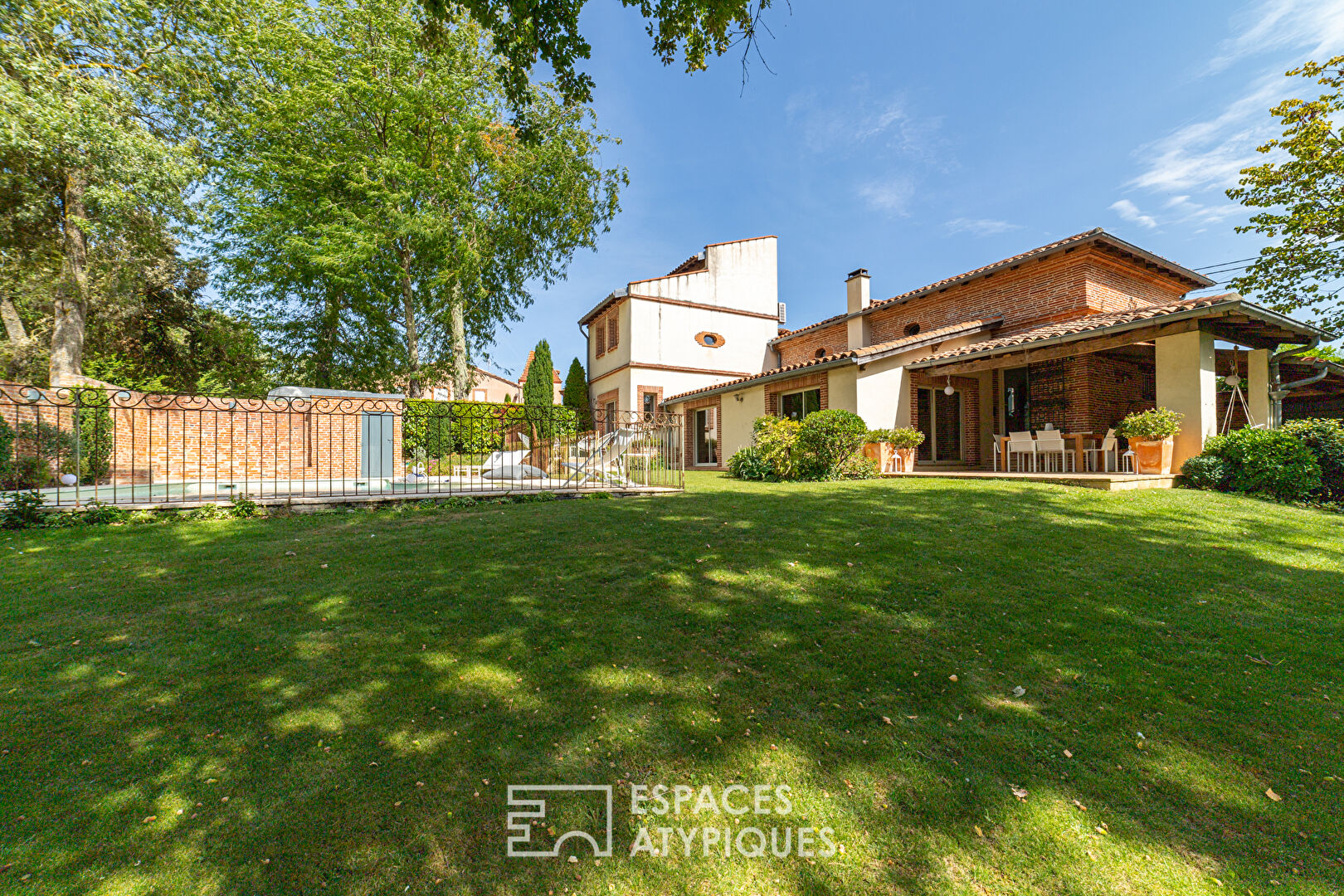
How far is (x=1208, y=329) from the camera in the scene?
882 centimetres

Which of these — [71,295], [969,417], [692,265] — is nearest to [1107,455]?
[969,417]

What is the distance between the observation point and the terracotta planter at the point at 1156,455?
8961 mm

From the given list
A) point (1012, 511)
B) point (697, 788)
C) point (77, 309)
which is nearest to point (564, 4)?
point (697, 788)

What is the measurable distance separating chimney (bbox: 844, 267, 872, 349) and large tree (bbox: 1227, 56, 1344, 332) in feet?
29.6

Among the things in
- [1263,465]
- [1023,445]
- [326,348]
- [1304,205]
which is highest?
[1304,205]

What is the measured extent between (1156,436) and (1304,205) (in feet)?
31.9

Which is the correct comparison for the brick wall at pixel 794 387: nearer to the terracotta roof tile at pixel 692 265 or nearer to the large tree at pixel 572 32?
the terracotta roof tile at pixel 692 265

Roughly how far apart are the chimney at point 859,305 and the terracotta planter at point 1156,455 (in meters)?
9.41

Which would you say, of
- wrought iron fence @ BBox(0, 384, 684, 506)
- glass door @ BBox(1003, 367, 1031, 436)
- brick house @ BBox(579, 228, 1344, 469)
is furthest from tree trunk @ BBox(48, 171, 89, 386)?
glass door @ BBox(1003, 367, 1031, 436)

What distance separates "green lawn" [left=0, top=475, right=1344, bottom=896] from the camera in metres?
1.56

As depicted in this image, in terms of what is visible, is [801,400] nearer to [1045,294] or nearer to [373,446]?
[1045,294]

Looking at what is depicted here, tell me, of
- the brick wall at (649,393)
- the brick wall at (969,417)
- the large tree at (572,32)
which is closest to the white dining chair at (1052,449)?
the brick wall at (969,417)

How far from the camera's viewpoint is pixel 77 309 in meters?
12.8

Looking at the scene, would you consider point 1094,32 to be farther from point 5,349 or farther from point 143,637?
point 5,349
